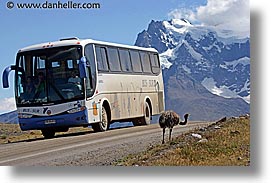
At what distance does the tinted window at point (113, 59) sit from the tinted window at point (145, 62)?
3.99ft

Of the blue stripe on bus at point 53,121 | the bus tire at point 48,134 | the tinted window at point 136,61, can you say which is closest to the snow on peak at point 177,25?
the blue stripe on bus at point 53,121

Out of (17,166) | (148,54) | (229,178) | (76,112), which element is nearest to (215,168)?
(229,178)

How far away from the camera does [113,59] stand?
21.4m

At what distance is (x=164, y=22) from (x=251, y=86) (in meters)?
2.99

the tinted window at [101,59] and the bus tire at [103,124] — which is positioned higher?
the tinted window at [101,59]

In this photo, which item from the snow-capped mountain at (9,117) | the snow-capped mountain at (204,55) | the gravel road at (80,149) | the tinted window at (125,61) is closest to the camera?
the gravel road at (80,149)

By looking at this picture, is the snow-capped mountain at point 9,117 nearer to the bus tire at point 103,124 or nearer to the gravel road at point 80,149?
the gravel road at point 80,149

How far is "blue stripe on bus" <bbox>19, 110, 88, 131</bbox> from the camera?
19609 millimetres

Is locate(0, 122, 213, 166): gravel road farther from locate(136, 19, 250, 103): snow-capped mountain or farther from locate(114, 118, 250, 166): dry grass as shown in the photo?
locate(136, 19, 250, 103): snow-capped mountain

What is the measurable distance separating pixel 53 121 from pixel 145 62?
4548 millimetres

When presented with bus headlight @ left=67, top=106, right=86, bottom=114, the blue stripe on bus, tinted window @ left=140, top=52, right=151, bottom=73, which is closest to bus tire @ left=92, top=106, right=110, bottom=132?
bus headlight @ left=67, top=106, right=86, bottom=114

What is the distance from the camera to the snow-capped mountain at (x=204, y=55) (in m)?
16.6

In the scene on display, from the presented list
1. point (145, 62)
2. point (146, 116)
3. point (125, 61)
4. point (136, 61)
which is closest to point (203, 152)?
point (125, 61)

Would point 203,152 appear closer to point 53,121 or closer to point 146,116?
point 53,121
